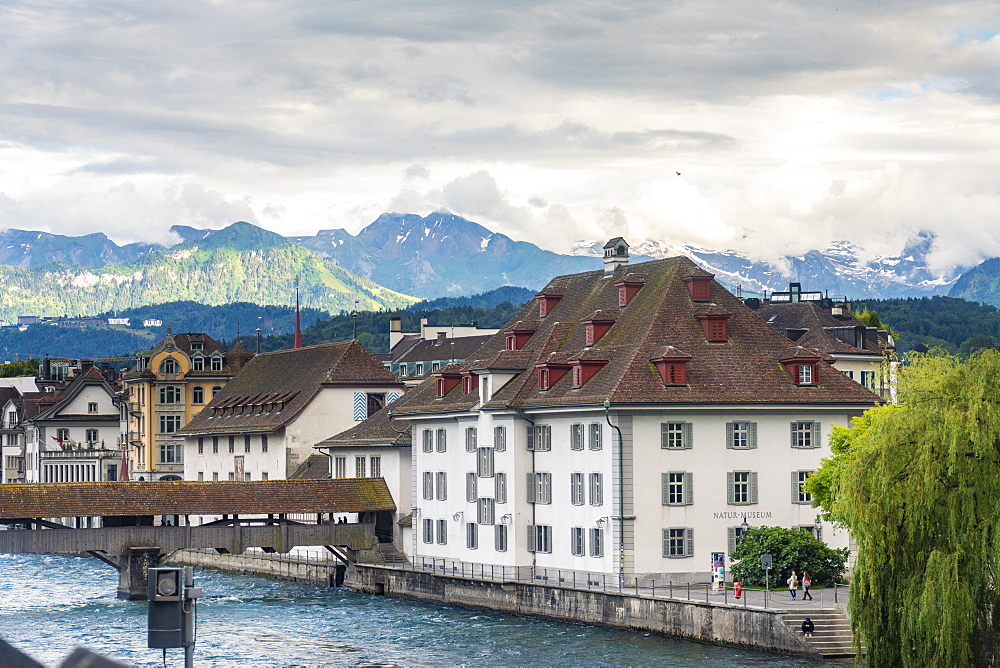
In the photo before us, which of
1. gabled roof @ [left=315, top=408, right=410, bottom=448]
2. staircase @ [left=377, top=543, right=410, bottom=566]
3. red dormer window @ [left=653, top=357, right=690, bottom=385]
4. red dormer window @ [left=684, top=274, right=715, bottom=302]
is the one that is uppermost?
red dormer window @ [left=684, top=274, right=715, bottom=302]

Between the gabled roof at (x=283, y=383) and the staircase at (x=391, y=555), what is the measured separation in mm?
17701

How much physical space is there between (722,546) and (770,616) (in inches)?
538

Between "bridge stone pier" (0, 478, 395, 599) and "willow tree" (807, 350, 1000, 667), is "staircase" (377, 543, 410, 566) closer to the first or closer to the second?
"bridge stone pier" (0, 478, 395, 599)

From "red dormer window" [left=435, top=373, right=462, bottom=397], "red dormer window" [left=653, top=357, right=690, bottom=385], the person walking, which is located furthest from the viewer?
"red dormer window" [left=435, top=373, right=462, bottom=397]

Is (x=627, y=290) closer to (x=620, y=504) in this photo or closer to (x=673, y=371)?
(x=673, y=371)

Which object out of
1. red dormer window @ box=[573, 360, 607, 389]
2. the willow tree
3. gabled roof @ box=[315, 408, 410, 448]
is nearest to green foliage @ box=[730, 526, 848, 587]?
red dormer window @ box=[573, 360, 607, 389]

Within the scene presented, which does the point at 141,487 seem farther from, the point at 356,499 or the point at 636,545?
the point at 636,545

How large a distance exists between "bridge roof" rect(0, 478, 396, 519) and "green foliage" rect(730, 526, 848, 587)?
26.3 meters

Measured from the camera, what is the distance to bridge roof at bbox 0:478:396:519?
79188 mm

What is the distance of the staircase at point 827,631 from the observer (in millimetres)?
55500

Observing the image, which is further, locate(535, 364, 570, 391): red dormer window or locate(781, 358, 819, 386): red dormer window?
locate(535, 364, 570, 391): red dormer window

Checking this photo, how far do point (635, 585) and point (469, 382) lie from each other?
18.1m

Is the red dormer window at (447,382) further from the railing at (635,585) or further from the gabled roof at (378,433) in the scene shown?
the railing at (635,585)

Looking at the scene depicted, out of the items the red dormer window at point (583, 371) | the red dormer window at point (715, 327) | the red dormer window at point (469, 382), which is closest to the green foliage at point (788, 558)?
the red dormer window at point (715, 327)
